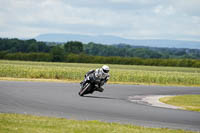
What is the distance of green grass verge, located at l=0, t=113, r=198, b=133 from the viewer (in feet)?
41.3

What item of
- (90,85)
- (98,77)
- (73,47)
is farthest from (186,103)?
(73,47)

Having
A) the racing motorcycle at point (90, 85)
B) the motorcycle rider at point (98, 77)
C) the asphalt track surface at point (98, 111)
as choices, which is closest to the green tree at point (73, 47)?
the racing motorcycle at point (90, 85)

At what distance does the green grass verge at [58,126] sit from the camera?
12602mm

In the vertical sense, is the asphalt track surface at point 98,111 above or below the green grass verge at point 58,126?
below

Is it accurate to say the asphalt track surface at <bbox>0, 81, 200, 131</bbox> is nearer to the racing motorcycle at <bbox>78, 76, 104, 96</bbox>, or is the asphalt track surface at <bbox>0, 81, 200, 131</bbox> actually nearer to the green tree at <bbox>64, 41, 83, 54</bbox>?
the racing motorcycle at <bbox>78, 76, 104, 96</bbox>

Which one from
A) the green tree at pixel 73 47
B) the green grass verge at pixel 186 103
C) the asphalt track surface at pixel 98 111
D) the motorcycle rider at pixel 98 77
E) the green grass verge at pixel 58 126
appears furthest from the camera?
the green tree at pixel 73 47

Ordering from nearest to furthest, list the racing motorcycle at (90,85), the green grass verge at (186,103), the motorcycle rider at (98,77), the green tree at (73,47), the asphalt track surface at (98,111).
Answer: the asphalt track surface at (98,111), the green grass verge at (186,103), the motorcycle rider at (98,77), the racing motorcycle at (90,85), the green tree at (73,47)

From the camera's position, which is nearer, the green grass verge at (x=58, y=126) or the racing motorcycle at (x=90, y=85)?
the green grass verge at (x=58, y=126)

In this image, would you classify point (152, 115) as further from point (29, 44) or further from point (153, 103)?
point (29, 44)

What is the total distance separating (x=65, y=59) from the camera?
306 ft

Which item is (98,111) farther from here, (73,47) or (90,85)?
(73,47)

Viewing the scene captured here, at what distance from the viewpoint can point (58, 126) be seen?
43.8ft

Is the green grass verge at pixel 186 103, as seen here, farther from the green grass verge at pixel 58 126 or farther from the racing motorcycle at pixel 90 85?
the green grass verge at pixel 58 126

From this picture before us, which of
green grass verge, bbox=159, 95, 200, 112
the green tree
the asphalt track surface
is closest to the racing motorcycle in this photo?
the asphalt track surface
